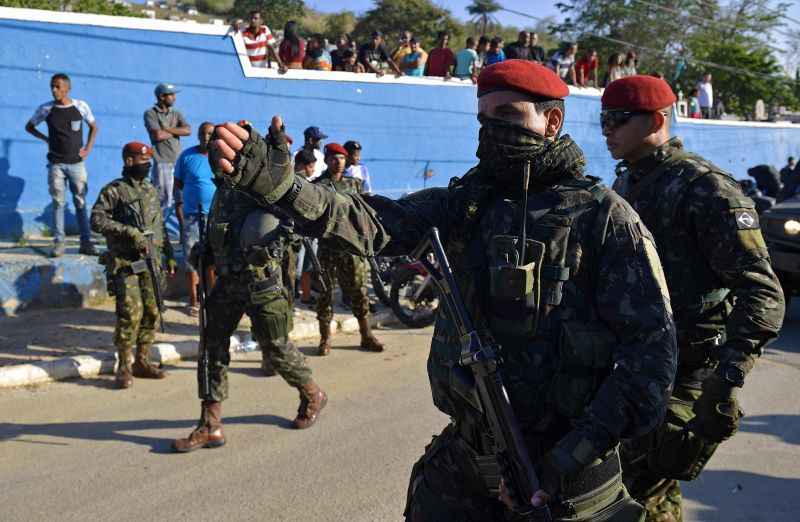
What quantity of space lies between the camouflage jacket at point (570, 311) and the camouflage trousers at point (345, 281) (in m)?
4.80

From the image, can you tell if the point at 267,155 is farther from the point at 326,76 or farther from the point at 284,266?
the point at 326,76

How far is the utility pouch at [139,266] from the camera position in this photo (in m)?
6.03

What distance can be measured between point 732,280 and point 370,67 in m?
11.9

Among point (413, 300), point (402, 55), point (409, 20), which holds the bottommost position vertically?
point (413, 300)

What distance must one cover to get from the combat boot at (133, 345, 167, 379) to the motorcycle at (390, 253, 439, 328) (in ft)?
8.95

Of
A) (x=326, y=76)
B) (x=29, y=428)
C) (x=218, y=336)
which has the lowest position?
(x=29, y=428)

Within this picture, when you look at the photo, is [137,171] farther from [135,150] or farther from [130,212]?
[130,212]

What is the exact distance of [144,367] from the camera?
620 centimetres

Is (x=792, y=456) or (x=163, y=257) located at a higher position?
(x=163, y=257)

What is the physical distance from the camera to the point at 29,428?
16.7ft

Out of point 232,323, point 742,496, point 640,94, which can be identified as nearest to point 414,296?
point 232,323

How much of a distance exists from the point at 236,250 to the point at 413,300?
3651mm

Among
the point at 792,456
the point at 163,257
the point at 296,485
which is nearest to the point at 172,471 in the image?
the point at 296,485

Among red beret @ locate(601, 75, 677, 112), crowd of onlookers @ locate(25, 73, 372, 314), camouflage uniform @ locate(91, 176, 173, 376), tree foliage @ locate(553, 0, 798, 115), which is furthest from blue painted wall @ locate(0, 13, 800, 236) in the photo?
tree foliage @ locate(553, 0, 798, 115)
